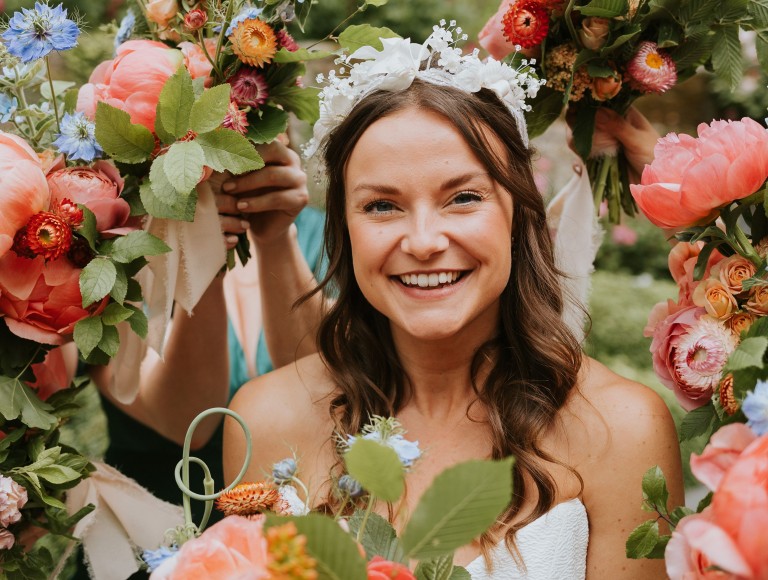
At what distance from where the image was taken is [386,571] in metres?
1.06

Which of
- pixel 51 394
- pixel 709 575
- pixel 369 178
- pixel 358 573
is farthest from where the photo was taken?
pixel 51 394

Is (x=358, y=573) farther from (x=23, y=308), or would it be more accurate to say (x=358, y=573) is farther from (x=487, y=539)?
(x=23, y=308)

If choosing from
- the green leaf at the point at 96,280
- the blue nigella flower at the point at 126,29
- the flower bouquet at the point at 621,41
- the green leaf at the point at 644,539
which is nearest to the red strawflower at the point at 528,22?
the flower bouquet at the point at 621,41

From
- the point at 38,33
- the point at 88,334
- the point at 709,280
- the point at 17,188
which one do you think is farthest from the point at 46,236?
the point at 709,280

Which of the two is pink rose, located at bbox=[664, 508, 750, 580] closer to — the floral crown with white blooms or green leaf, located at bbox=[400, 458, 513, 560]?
green leaf, located at bbox=[400, 458, 513, 560]

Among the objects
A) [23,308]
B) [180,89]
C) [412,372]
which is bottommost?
[412,372]

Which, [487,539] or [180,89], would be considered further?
[487,539]

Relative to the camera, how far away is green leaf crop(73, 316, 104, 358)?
188cm

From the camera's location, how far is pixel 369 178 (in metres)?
2.02

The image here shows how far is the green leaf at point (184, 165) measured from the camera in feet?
5.83

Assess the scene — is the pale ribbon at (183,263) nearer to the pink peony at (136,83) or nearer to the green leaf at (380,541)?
the pink peony at (136,83)

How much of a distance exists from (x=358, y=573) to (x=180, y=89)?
1.21 metres

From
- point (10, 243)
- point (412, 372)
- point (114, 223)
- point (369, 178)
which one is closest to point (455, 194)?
point (369, 178)

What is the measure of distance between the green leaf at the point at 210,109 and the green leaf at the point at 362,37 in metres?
0.42
